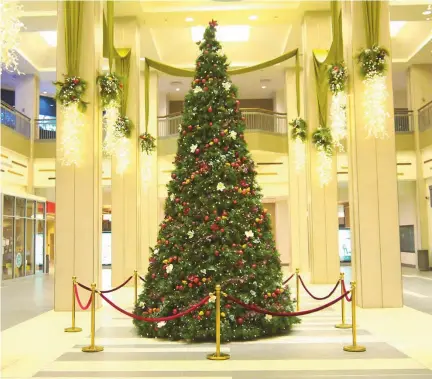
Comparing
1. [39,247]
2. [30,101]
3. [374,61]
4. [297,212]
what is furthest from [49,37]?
[374,61]

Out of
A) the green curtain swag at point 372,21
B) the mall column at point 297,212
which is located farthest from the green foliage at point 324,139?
the mall column at point 297,212

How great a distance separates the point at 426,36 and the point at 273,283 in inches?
542

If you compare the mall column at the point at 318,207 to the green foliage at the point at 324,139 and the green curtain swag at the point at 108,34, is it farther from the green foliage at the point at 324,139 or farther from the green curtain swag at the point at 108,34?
the green curtain swag at the point at 108,34

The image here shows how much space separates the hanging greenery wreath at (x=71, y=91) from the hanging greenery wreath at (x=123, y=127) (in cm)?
377

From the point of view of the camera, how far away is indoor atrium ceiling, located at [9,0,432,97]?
1401cm

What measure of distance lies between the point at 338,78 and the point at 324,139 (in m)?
3.80

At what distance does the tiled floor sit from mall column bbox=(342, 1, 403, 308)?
1.21 meters

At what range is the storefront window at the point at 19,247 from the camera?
16156mm

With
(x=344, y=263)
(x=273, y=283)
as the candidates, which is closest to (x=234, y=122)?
(x=273, y=283)

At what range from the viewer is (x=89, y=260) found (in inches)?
350

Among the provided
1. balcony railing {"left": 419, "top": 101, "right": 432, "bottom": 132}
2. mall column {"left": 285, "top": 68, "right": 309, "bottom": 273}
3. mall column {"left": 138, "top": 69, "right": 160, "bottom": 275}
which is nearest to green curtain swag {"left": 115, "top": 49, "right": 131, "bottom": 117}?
mall column {"left": 138, "top": 69, "right": 160, "bottom": 275}

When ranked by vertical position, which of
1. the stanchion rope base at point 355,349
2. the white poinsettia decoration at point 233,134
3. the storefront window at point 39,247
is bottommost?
the stanchion rope base at point 355,349

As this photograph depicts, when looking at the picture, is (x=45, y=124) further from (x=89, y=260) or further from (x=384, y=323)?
(x=384, y=323)

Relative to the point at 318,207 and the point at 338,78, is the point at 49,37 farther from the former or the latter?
the point at 338,78
